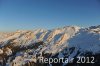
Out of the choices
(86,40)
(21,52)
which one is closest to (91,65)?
(86,40)

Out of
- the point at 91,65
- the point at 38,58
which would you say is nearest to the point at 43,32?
the point at 38,58

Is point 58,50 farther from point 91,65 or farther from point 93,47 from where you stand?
point 91,65

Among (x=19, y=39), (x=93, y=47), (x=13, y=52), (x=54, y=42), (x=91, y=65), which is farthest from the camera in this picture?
(x=19, y=39)

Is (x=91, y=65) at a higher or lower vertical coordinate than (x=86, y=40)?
lower

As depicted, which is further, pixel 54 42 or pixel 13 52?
pixel 54 42

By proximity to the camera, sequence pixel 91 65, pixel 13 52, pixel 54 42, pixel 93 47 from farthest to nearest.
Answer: pixel 54 42 < pixel 13 52 < pixel 93 47 < pixel 91 65

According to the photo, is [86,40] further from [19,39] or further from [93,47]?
[19,39]
